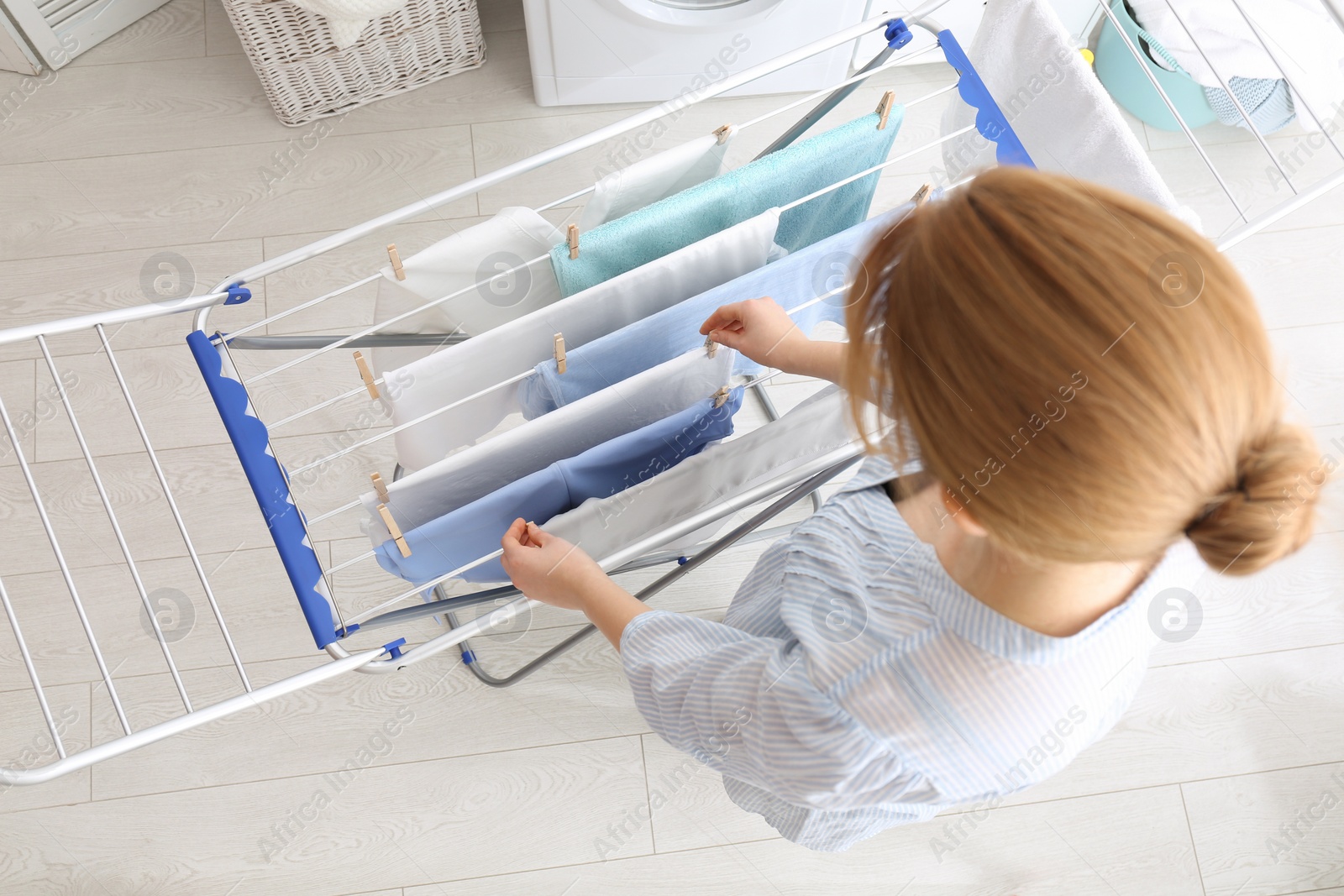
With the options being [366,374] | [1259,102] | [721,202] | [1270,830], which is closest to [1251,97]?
[1259,102]

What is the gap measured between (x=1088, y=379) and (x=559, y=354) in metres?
0.53

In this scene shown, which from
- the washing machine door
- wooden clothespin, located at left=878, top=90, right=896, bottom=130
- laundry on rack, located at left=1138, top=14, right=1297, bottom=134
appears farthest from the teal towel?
laundry on rack, located at left=1138, top=14, right=1297, bottom=134

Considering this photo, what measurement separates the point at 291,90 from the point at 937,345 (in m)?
1.81

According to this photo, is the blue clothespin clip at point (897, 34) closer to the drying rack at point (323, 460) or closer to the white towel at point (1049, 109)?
the drying rack at point (323, 460)

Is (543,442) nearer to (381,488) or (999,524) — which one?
(381,488)

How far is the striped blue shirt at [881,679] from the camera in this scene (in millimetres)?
691

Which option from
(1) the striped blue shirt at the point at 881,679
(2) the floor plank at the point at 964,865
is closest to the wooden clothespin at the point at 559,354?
(1) the striped blue shirt at the point at 881,679

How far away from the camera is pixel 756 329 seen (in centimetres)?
94

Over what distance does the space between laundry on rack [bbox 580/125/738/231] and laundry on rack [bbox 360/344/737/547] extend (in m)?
0.22

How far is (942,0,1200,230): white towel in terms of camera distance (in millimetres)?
1031

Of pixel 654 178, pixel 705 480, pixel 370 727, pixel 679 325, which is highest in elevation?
pixel 654 178

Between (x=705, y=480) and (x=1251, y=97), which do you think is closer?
(x=705, y=480)

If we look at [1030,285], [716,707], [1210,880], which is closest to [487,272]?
[716,707]

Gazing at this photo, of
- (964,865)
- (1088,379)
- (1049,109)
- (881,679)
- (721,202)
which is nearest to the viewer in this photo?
(1088,379)
